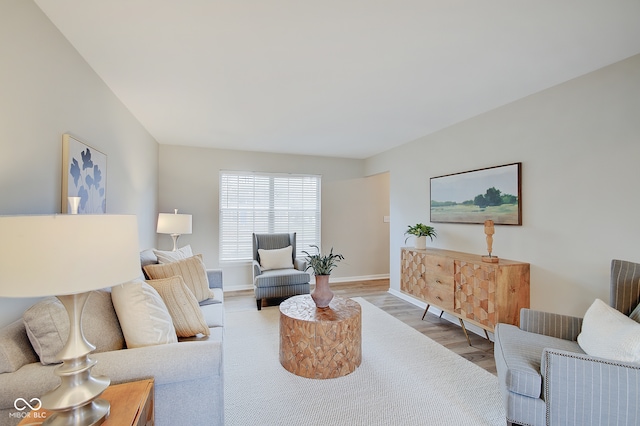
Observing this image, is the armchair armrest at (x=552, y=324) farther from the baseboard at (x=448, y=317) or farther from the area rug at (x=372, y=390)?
the baseboard at (x=448, y=317)

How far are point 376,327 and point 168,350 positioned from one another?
253 centimetres

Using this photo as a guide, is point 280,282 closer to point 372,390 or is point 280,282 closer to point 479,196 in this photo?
point 372,390

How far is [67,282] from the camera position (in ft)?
3.03

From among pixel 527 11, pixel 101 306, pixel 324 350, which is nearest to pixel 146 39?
pixel 101 306

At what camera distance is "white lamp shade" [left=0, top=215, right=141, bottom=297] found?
88 centimetres

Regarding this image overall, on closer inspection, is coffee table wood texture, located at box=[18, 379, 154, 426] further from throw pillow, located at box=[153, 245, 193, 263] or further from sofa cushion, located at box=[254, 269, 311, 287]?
sofa cushion, located at box=[254, 269, 311, 287]

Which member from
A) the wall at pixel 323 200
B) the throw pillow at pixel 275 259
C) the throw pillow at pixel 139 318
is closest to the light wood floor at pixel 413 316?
the wall at pixel 323 200

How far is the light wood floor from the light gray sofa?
2338mm

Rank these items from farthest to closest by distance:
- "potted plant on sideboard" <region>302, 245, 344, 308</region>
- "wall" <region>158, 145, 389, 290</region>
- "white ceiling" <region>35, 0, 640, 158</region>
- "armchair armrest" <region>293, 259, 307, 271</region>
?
1. "wall" <region>158, 145, 389, 290</region>
2. "armchair armrest" <region>293, 259, 307, 271</region>
3. "potted plant on sideboard" <region>302, 245, 344, 308</region>
4. "white ceiling" <region>35, 0, 640, 158</region>

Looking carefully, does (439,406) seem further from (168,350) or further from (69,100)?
(69,100)

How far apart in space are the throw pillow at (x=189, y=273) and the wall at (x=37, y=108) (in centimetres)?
82

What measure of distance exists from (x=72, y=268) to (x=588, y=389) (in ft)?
7.79

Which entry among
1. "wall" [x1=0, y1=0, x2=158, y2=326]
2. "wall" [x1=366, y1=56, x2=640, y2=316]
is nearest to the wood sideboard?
"wall" [x1=366, y1=56, x2=640, y2=316]

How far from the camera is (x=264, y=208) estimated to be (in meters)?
5.32
